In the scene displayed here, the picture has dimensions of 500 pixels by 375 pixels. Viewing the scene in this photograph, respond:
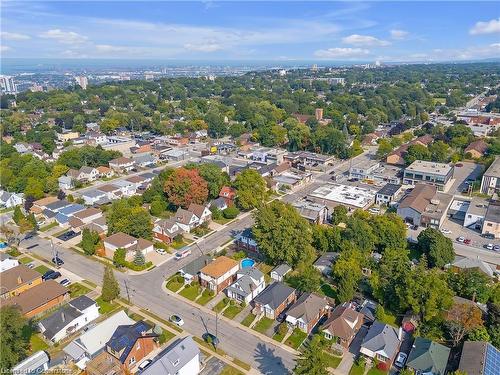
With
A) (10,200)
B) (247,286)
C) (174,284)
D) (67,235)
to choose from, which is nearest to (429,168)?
(247,286)

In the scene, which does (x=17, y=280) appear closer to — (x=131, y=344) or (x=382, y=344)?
(x=131, y=344)

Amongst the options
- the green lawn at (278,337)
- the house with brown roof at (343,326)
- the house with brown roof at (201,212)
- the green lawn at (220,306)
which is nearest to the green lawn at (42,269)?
the house with brown roof at (201,212)

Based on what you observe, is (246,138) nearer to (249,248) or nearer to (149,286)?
(249,248)

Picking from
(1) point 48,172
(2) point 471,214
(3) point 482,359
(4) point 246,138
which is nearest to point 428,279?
(3) point 482,359

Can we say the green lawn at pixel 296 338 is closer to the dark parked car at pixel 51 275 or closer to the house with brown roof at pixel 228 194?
the dark parked car at pixel 51 275

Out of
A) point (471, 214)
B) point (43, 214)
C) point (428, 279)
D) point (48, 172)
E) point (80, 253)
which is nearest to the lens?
point (428, 279)

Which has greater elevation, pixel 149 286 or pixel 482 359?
pixel 482 359
